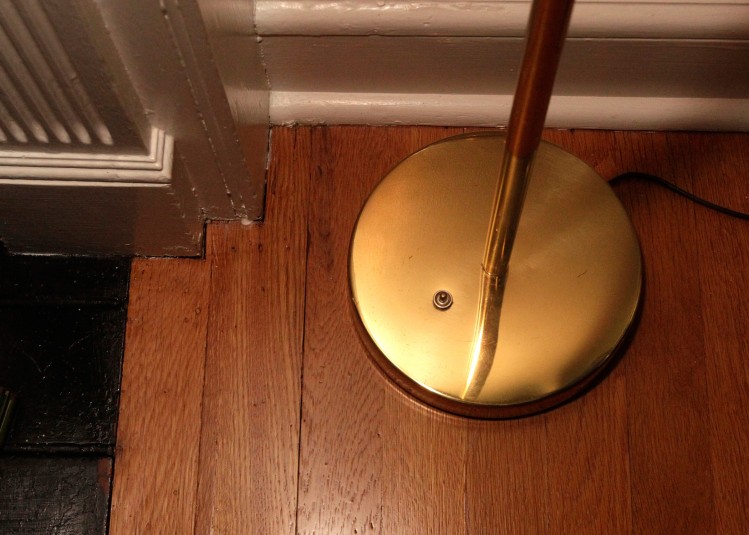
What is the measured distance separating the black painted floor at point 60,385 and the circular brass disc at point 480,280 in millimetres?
279

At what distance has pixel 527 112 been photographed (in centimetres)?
51

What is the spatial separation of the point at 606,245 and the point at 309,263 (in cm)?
31

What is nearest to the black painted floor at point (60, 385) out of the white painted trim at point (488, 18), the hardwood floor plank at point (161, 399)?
the hardwood floor plank at point (161, 399)

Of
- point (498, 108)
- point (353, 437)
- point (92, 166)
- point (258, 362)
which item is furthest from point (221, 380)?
point (498, 108)

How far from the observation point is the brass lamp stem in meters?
0.44

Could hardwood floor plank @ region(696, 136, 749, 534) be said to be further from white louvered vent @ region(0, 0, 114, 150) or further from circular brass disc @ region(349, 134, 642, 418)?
white louvered vent @ region(0, 0, 114, 150)

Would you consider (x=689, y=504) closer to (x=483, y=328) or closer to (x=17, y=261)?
(x=483, y=328)

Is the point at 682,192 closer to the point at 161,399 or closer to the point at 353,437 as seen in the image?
the point at 353,437

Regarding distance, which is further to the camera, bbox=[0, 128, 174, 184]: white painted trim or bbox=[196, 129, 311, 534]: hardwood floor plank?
bbox=[196, 129, 311, 534]: hardwood floor plank

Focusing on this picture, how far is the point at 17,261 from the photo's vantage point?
85cm

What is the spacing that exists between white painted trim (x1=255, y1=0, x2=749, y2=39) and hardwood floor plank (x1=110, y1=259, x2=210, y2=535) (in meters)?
0.28

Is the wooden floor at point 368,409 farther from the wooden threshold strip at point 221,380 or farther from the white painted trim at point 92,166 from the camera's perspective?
the white painted trim at point 92,166

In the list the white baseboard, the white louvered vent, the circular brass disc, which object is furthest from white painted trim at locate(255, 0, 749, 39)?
the white louvered vent

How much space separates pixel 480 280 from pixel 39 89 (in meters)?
0.43
